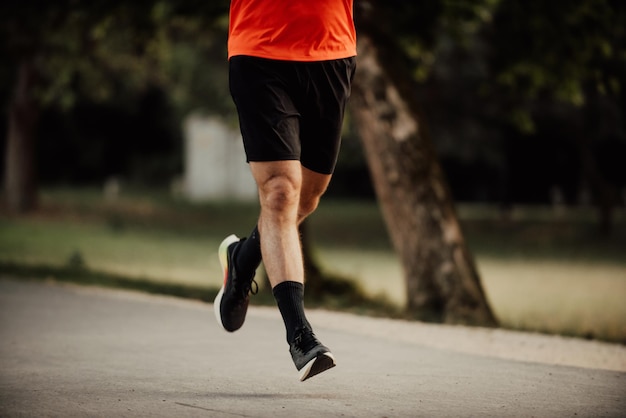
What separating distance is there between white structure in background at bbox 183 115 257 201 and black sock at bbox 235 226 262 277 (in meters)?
47.8

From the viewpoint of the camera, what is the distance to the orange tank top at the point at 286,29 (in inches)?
191

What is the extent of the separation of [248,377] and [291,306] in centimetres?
63

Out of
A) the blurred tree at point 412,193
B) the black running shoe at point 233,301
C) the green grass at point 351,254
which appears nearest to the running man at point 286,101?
the black running shoe at point 233,301

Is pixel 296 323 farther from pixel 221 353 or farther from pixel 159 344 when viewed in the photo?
pixel 159 344

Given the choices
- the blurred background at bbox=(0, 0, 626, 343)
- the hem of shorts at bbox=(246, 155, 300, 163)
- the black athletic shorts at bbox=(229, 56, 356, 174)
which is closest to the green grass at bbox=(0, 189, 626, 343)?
the blurred background at bbox=(0, 0, 626, 343)

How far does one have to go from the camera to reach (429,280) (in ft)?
34.7

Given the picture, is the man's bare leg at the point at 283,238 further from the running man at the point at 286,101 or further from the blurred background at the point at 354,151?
the blurred background at the point at 354,151

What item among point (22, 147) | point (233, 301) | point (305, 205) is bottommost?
point (22, 147)

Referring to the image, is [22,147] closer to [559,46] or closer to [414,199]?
[559,46]

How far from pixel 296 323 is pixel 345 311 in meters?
4.63

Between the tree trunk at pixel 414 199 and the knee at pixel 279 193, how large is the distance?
224 inches

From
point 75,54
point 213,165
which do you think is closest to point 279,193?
point 75,54

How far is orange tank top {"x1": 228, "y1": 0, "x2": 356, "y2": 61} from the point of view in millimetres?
4844

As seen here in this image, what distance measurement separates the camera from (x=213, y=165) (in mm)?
53375
